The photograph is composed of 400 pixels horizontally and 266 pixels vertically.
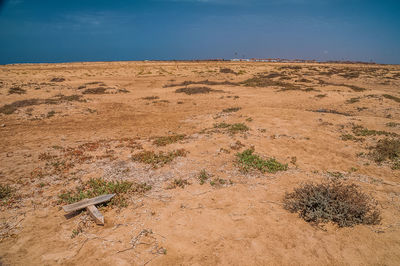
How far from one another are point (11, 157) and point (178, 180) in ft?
24.1

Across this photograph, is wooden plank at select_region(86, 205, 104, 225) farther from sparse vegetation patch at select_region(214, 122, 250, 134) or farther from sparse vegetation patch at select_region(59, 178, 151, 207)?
sparse vegetation patch at select_region(214, 122, 250, 134)

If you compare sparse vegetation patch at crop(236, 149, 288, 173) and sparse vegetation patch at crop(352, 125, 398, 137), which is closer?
sparse vegetation patch at crop(236, 149, 288, 173)

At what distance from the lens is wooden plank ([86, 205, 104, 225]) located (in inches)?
206

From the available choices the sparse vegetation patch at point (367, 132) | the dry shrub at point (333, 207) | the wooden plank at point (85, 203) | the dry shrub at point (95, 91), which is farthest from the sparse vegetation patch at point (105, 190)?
the dry shrub at point (95, 91)

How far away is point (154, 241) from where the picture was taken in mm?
4691

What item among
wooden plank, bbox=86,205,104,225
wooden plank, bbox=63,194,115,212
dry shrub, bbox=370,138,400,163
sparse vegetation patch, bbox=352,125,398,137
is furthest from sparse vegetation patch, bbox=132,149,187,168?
sparse vegetation patch, bbox=352,125,398,137

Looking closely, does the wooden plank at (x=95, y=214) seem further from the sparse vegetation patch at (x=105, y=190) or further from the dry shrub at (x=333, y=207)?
the dry shrub at (x=333, y=207)

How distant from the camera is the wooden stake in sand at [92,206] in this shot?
5282 mm

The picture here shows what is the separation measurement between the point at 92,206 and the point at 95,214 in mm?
381

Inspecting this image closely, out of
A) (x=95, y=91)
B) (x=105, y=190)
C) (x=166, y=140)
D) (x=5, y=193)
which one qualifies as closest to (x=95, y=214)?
(x=105, y=190)

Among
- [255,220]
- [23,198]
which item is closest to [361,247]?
[255,220]

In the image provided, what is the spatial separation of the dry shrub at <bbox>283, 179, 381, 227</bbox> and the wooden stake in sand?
4.57 meters

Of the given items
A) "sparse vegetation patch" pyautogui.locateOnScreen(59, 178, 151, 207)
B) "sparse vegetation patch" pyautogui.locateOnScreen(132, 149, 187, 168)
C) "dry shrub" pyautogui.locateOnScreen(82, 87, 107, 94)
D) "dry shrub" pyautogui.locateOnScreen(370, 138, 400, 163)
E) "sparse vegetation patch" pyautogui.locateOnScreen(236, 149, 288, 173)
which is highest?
"dry shrub" pyautogui.locateOnScreen(82, 87, 107, 94)

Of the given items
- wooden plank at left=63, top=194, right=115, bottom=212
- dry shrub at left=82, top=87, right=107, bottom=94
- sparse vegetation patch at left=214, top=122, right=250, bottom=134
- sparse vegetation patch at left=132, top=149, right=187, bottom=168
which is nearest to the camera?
wooden plank at left=63, top=194, right=115, bottom=212
